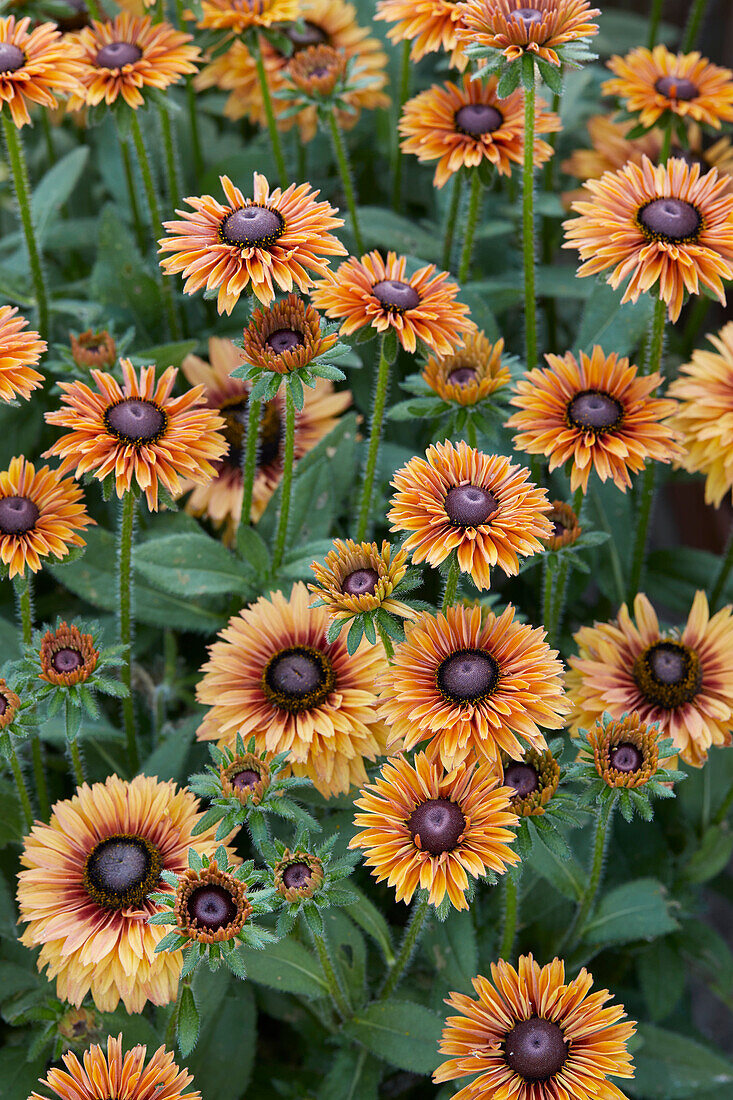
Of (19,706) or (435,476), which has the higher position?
(435,476)

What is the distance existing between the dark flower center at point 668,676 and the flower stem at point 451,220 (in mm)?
605

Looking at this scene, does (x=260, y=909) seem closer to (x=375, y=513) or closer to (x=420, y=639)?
(x=420, y=639)

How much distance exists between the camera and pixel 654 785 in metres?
0.83

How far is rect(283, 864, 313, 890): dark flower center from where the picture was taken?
0.81 m

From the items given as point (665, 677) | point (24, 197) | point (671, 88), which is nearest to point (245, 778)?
point (665, 677)

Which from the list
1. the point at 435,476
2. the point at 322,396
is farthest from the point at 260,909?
the point at 322,396

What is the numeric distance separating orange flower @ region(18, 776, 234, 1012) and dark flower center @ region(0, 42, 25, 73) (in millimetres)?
681

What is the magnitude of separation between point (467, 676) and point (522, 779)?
0.12m

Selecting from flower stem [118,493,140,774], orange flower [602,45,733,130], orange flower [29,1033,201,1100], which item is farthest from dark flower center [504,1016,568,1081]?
orange flower [602,45,733,130]

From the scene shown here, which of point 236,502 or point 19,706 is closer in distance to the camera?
point 19,706

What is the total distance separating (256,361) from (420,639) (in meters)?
0.27

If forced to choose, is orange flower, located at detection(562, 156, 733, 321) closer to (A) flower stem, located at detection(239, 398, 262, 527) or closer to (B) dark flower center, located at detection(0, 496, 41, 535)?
(A) flower stem, located at detection(239, 398, 262, 527)

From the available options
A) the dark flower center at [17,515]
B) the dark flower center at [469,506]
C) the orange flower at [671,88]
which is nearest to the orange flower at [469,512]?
the dark flower center at [469,506]

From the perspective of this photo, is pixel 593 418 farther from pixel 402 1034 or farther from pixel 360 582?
pixel 402 1034
